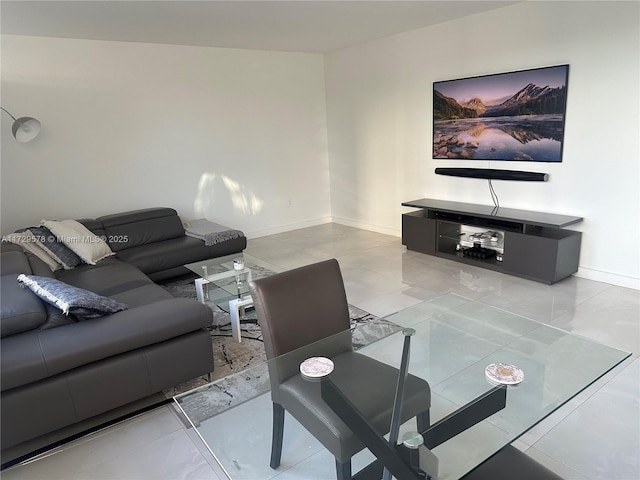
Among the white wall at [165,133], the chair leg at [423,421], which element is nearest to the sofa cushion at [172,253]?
the white wall at [165,133]

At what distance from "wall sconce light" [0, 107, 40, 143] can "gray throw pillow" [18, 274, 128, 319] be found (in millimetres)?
2164

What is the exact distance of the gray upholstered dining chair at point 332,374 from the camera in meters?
1.48

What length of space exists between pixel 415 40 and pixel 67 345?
4681mm

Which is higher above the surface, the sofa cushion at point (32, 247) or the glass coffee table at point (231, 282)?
the sofa cushion at point (32, 247)

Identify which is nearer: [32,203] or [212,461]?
[212,461]

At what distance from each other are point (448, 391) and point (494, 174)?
3.37 metres

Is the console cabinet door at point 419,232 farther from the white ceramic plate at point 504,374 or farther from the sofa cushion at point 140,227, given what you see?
the white ceramic plate at point 504,374

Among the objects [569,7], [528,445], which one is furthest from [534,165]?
[528,445]

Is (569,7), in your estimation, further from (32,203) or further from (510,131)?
(32,203)

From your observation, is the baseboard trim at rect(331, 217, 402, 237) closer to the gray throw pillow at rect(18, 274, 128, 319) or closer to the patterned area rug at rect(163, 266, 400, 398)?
the patterned area rug at rect(163, 266, 400, 398)

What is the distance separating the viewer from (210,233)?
4.71 m

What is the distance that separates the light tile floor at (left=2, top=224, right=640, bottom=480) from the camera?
6.47 ft

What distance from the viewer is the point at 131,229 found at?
459 cm

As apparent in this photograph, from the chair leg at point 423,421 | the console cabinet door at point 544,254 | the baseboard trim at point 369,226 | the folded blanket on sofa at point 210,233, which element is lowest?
the baseboard trim at point 369,226
